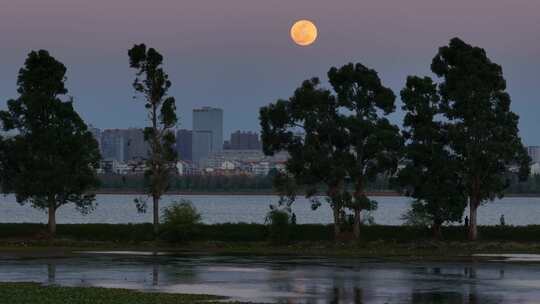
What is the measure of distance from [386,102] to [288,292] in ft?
137

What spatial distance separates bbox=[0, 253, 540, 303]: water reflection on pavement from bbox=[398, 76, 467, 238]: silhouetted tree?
18.1 meters

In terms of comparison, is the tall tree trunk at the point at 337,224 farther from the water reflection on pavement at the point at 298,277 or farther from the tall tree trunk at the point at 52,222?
the tall tree trunk at the point at 52,222

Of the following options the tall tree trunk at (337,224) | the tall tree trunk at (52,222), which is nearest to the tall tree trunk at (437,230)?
the tall tree trunk at (337,224)

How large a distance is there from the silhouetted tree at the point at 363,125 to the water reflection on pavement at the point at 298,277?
62.6ft

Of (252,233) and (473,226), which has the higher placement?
(473,226)

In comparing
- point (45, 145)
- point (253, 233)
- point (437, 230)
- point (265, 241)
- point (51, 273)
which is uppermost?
point (45, 145)

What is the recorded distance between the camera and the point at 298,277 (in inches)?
1925

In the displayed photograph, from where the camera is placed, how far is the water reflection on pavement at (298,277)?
4072 cm

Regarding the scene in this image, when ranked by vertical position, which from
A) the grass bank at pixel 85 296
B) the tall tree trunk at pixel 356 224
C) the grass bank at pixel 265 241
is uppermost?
the tall tree trunk at pixel 356 224

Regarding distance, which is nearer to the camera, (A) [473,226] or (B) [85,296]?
(B) [85,296]

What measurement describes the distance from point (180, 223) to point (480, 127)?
75.4ft

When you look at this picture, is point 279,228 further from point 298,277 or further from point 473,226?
point 298,277

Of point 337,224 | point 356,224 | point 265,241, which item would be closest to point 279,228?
point 265,241

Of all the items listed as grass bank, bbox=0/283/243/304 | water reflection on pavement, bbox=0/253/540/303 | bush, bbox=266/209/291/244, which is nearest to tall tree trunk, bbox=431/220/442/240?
bush, bbox=266/209/291/244
